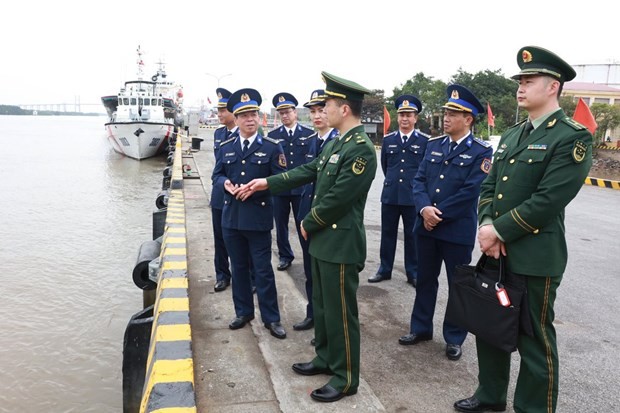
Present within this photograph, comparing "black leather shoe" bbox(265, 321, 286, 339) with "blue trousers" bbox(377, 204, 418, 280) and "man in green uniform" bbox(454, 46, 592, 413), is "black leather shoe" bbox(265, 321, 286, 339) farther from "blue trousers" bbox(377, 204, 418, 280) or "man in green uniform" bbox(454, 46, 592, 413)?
"blue trousers" bbox(377, 204, 418, 280)

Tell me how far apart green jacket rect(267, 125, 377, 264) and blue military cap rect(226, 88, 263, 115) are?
960mm

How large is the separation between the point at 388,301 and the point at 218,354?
182 cm

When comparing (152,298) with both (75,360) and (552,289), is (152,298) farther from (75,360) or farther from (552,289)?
(552,289)

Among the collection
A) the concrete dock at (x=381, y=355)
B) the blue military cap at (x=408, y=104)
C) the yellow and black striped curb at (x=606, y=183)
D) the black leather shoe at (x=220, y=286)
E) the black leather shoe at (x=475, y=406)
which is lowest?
the concrete dock at (x=381, y=355)

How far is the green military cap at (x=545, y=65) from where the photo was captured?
2.21 meters

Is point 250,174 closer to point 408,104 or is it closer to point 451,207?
point 451,207

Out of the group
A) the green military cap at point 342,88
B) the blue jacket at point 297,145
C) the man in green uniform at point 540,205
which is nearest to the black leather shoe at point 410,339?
the man in green uniform at point 540,205

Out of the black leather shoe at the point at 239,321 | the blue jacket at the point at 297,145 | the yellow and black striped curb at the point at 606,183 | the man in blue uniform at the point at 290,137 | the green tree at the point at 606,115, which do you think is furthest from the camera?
the green tree at the point at 606,115

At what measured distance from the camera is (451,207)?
10.8 ft

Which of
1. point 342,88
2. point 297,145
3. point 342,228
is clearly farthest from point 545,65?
point 297,145

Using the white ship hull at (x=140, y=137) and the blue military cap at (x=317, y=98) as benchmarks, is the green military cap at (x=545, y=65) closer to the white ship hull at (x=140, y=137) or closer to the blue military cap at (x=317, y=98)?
the blue military cap at (x=317, y=98)

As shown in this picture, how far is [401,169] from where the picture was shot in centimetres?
494

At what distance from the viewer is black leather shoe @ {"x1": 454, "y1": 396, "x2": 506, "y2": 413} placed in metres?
2.61

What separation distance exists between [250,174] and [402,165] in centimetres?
199
